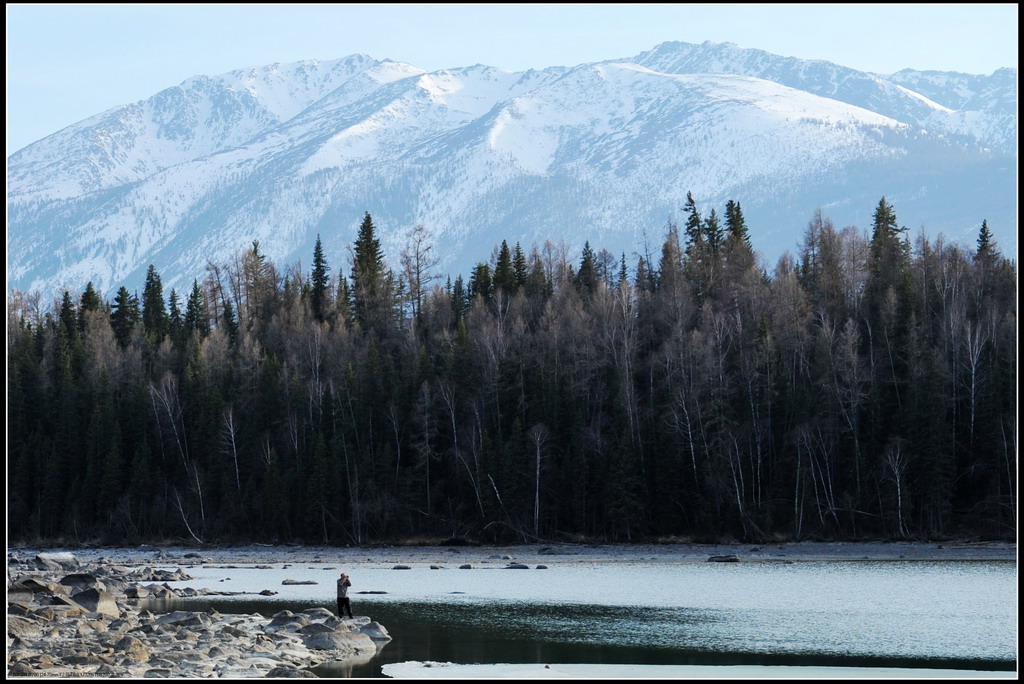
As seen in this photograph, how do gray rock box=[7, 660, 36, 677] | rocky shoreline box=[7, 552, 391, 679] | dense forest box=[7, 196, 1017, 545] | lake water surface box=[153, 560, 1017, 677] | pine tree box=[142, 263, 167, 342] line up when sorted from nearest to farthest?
gray rock box=[7, 660, 36, 677] < rocky shoreline box=[7, 552, 391, 679] < lake water surface box=[153, 560, 1017, 677] < dense forest box=[7, 196, 1017, 545] < pine tree box=[142, 263, 167, 342]

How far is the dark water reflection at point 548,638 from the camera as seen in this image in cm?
3125

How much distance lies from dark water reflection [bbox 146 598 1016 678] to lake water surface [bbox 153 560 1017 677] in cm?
6

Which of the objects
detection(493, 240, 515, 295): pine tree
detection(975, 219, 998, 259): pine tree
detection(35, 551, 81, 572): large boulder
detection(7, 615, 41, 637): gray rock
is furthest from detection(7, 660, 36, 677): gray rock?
detection(975, 219, 998, 259): pine tree

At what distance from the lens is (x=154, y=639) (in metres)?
32.4

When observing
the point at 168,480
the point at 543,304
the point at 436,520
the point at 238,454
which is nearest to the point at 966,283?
the point at 543,304

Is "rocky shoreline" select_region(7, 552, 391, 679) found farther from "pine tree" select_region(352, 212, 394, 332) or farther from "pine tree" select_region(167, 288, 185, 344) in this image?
"pine tree" select_region(167, 288, 185, 344)

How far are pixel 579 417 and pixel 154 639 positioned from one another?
5312 centimetres

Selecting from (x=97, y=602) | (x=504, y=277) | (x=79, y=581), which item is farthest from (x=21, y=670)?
(x=504, y=277)

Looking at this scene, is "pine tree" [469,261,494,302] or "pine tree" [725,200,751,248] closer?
"pine tree" [469,261,494,302]

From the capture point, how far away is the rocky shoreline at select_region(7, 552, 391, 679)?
28.2m

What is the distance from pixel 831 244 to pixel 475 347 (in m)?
34.1

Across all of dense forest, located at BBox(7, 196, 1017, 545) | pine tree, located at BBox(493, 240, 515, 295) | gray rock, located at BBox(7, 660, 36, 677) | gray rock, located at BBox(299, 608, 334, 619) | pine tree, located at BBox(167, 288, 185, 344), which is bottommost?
gray rock, located at BBox(299, 608, 334, 619)

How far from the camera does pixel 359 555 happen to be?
248ft

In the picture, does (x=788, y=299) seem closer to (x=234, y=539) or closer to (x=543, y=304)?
(x=543, y=304)
